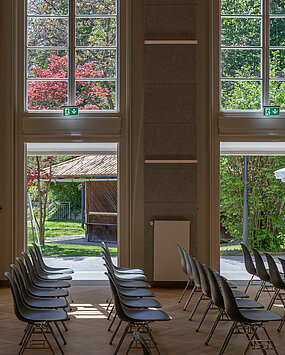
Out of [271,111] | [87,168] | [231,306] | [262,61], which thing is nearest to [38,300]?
[231,306]

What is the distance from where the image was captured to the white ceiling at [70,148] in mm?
11102

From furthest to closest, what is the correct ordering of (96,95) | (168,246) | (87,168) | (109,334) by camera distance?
(87,168) < (96,95) < (168,246) < (109,334)

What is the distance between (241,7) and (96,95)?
338cm

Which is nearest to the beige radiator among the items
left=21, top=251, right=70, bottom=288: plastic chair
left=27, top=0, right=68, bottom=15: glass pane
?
left=21, top=251, right=70, bottom=288: plastic chair

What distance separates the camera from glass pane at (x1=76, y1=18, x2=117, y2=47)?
36.6ft

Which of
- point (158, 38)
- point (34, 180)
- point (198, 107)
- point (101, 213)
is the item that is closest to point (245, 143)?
point (198, 107)

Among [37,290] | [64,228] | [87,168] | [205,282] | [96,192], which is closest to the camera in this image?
[205,282]

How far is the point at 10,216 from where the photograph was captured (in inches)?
422

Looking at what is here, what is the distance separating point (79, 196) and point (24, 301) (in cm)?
1041

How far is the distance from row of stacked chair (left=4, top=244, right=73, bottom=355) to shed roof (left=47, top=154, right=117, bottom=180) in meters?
6.97

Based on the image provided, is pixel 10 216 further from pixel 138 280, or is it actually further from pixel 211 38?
pixel 211 38

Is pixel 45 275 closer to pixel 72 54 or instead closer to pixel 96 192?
pixel 72 54

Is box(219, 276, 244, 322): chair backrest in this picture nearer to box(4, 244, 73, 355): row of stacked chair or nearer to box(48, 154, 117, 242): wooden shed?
box(4, 244, 73, 355): row of stacked chair

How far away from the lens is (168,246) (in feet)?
34.5
